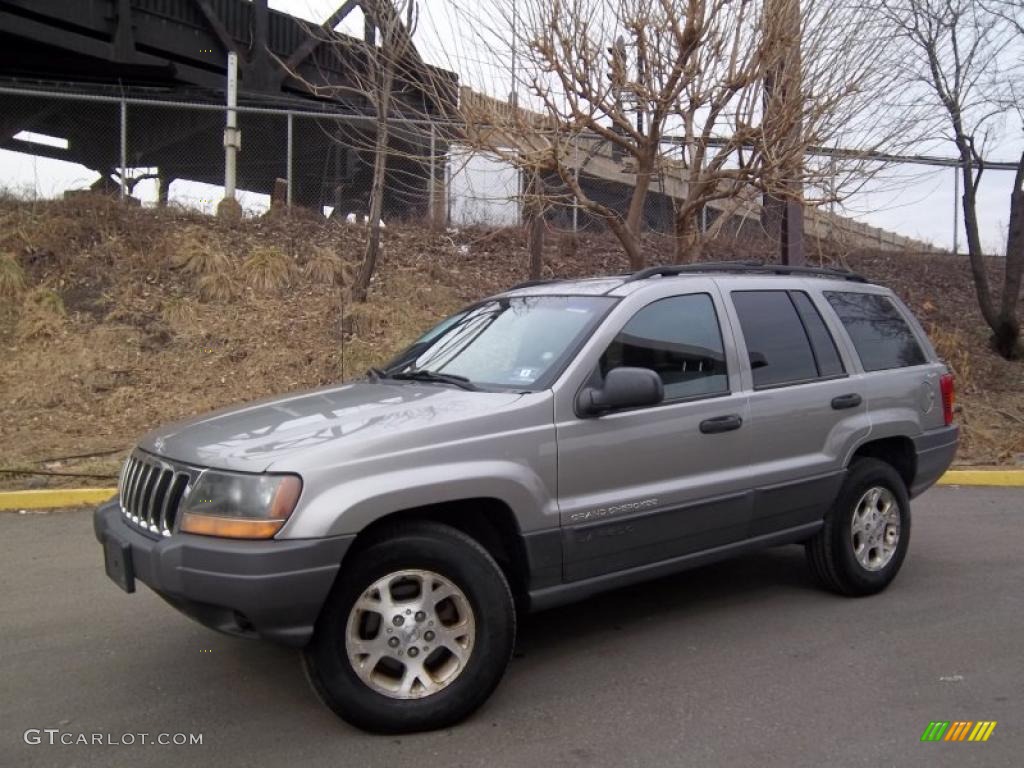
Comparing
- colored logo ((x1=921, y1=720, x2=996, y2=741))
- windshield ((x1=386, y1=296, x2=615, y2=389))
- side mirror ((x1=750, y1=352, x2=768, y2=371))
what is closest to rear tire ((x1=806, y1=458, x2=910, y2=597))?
side mirror ((x1=750, y1=352, x2=768, y2=371))

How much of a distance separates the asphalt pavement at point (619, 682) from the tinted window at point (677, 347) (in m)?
1.32

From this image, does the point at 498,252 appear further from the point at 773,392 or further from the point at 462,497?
the point at 462,497

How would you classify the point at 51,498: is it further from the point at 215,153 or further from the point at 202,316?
the point at 215,153

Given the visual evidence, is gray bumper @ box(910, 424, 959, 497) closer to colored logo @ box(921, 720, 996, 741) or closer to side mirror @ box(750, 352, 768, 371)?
side mirror @ box(750, 352, 768, 371)

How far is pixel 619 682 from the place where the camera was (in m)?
3.99

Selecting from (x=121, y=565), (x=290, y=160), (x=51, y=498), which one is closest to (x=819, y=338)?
(x=121, y=565)

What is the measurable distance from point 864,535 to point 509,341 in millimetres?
2435

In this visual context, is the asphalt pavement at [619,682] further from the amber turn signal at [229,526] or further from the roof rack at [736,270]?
the roof rack at [736,270]

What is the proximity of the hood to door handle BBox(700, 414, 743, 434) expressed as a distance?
104cm

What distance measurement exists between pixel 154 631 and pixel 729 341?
337 cm

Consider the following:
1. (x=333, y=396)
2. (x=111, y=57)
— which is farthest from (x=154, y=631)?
(x=111, y=57)

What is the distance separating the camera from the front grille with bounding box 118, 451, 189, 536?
3494mm

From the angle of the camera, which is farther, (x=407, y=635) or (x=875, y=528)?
(x=875, y=528)

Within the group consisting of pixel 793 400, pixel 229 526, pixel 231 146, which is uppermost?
pixel 231 146
